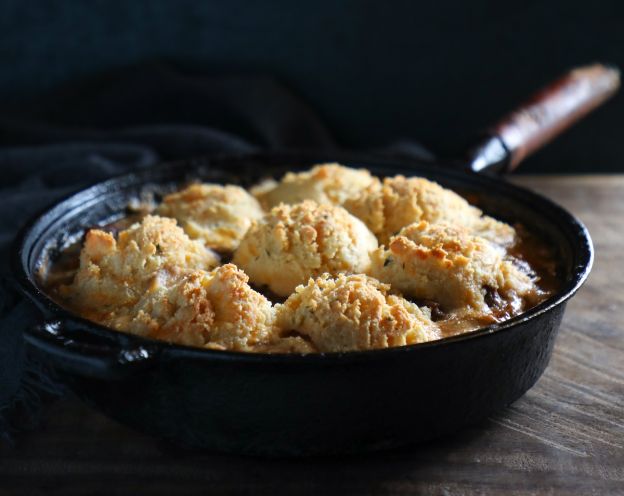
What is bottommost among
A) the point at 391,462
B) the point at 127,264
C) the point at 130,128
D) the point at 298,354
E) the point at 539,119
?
the point at 130,128

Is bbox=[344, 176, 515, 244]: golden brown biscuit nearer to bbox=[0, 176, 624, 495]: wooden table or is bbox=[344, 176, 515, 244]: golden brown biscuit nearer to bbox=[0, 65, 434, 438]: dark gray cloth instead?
bbox=[0, 176, 624, 495]: wooden table

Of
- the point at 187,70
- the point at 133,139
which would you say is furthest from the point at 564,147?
the point at 133,139

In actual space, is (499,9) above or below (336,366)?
above

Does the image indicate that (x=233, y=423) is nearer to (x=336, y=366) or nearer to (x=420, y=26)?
(x=336, y=366)

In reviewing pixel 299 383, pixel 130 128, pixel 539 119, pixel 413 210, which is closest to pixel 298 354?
pixel 299 383

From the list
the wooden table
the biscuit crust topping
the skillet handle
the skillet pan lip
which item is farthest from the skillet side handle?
the skillet handle

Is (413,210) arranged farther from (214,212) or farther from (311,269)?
(214,212)
